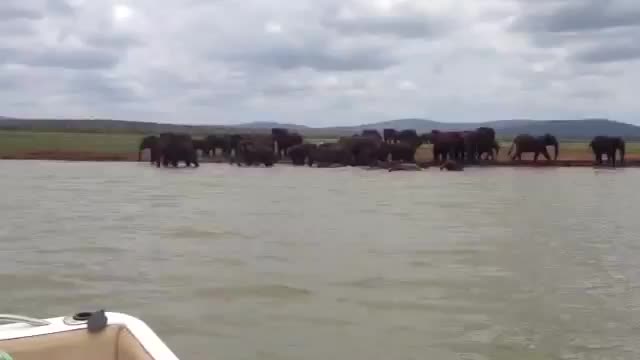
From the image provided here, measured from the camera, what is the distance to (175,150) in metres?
47.3

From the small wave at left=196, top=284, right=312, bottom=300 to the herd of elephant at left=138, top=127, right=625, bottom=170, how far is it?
3366 centimetres

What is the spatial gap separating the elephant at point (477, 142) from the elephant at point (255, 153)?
1024 cm

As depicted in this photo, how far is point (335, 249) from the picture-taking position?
16875 mm

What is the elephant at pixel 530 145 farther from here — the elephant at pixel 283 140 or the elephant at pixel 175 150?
the elephant at pixel 175 150

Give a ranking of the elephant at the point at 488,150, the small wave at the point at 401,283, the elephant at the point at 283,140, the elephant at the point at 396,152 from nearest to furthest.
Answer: the small wave at the point at 401,283 < the elephant at the point at 396,152 < the elephant at the point at 488,150 < the elephant at the point at 283,140

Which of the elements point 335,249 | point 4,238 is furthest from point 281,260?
point 4,238

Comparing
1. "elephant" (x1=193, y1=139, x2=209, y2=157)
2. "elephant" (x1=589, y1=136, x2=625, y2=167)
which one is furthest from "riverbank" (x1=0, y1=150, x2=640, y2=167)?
"elephant" (x1=193, y1=139, x2=209, y2=157)

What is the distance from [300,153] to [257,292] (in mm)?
38255

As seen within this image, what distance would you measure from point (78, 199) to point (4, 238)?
9.48m

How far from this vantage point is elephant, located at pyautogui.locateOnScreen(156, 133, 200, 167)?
4697 cm

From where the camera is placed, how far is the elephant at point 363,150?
161 feet

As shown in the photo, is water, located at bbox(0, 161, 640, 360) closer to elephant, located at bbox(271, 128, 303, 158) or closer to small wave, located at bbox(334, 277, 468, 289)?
small wave, located at bbox(334, 277, 468, 289)

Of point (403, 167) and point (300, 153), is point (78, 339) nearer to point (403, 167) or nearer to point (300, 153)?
point (403, 167)

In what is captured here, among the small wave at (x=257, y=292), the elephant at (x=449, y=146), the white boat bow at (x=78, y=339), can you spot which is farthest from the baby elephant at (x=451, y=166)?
the white boat bow at (x=78, y=339)
